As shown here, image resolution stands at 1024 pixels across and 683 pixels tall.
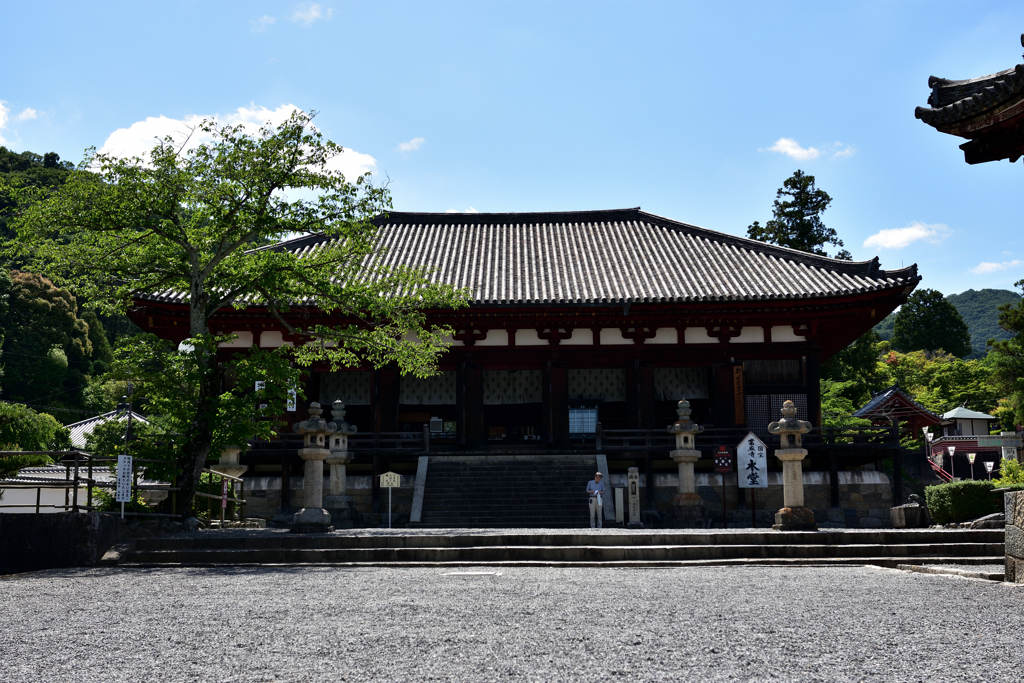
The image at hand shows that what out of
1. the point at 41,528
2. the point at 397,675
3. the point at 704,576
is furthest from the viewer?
the point at 41,528

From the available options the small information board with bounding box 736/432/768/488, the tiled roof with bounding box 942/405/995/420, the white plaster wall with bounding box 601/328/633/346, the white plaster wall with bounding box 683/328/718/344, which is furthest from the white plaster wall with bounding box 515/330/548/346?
the tiled roof with bounding box 942/405/995/420

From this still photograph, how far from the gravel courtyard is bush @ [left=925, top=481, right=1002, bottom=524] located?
5.58 m

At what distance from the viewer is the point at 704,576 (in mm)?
8359

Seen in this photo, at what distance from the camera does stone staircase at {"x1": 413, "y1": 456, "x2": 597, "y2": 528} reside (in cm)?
Answer: 1562

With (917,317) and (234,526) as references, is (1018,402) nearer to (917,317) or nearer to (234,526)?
(234,526)

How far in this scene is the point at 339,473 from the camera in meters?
16.5

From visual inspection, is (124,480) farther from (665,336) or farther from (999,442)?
(999,442)

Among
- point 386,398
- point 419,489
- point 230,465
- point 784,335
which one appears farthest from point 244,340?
point 784,335

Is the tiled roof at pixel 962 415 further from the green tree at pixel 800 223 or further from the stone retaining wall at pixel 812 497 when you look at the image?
the stone retaining wall at pixel 812 497

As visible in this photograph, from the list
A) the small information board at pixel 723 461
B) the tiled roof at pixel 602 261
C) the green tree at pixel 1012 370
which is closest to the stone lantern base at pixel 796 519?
the small information board at pixel 723 461

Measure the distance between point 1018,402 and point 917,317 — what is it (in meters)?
46.4

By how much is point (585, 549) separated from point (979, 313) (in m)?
131

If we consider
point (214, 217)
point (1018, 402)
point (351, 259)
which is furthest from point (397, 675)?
point (1018, 402)

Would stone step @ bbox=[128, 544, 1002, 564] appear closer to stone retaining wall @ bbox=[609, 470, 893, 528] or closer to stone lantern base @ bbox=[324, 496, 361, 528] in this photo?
stone lantern base @ bbox=[324, 496, 361, 528]
